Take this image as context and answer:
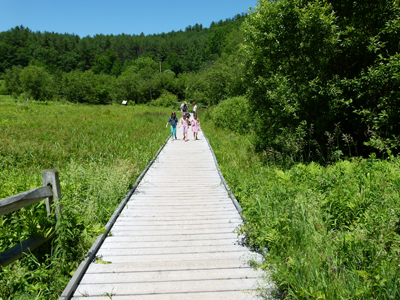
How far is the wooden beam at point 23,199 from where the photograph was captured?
327 cm

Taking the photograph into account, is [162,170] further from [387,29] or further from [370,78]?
[387,29]

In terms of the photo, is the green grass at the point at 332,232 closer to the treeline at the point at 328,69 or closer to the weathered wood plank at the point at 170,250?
the weathered wood plank at the point at 170,250

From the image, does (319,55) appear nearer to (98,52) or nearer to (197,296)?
(197,296)

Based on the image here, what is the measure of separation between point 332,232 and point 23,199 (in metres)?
4.42

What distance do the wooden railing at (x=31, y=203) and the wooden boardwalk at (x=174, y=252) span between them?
885 mm

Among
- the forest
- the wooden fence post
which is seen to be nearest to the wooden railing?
the wooden fence post

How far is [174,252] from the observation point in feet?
14.6

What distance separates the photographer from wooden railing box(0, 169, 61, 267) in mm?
3363

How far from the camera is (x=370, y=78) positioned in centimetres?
779

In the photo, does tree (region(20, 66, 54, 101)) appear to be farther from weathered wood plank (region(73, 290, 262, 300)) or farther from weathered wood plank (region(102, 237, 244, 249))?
weathered wood plank (region(73, 290, 262, 300))

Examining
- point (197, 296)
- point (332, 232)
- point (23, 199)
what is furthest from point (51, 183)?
point (332, 232)

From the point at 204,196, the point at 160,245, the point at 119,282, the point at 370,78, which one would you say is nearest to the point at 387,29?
the point at 370,78

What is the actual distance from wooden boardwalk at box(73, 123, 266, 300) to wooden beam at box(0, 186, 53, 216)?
4.19 ft

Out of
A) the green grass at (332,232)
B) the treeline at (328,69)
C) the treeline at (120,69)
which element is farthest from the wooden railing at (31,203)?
the treeline at (120,69)
